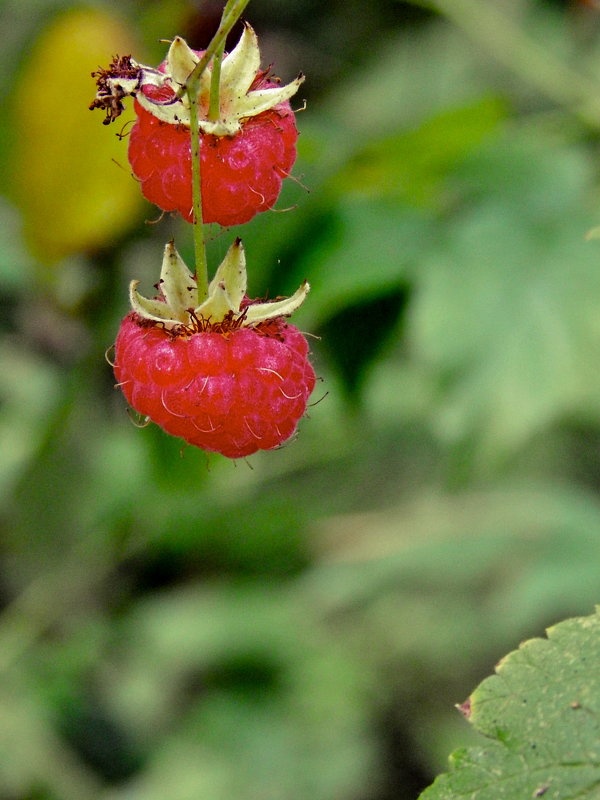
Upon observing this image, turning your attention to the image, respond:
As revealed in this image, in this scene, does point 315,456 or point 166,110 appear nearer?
point 166,110

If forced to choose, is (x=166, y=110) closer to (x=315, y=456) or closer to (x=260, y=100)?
(x=260, y=100)

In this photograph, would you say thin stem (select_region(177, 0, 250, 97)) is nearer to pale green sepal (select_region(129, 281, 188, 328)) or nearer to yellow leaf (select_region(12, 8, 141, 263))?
pale green sepal (select_region(129, 281, 188, 328))

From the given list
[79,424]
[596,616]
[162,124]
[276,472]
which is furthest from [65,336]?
[596,616]

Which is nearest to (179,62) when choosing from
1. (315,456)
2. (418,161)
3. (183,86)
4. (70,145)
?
(183,86)

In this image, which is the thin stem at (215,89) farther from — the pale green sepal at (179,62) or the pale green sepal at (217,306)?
the pale green sepal at (217,306)

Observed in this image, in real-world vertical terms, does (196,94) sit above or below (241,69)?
below

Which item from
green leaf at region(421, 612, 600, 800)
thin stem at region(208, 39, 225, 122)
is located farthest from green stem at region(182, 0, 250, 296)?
green leaf at region(421, 612, 600, 800)

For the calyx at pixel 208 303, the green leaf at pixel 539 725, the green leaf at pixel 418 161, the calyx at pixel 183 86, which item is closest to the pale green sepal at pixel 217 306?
the calyx at pixel 208 303

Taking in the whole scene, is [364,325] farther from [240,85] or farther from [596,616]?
[596,616]
